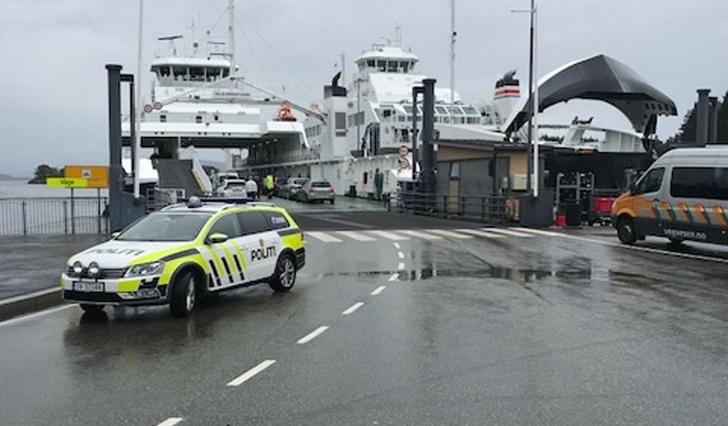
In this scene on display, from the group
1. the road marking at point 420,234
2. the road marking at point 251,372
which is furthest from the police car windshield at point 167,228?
the road marking at point 420,234

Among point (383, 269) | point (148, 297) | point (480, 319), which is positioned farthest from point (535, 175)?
point (148, 297)

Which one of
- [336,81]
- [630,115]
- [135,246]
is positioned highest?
[336,81]

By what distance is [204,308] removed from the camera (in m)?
10.4

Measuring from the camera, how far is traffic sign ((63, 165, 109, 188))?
24.1 meters

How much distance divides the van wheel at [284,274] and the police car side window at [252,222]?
0.60m

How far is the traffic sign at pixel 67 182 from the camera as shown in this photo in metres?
23.6

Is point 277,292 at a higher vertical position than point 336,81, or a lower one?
lower

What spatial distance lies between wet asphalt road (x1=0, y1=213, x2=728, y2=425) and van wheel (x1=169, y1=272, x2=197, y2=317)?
0.17m

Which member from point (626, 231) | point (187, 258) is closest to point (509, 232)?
point (626, 231)

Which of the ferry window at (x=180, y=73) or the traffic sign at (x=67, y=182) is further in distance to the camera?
the ferry window at (x=180, y=73)

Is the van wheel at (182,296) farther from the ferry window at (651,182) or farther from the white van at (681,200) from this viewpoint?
the ferry window at (651,182)

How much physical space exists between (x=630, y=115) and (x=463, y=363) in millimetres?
32516

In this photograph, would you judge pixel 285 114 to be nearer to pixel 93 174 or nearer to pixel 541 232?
pixel 93 174

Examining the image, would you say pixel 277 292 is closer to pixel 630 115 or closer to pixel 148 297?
pixel 148 297
